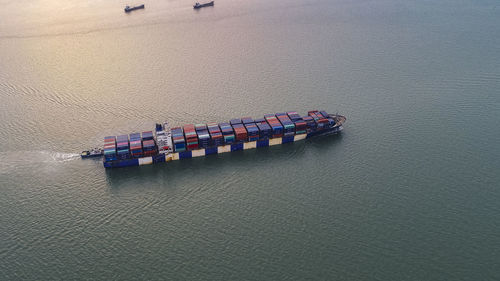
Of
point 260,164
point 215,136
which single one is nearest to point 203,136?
point 215,136

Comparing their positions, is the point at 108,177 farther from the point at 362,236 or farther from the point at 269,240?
the point at 362,236

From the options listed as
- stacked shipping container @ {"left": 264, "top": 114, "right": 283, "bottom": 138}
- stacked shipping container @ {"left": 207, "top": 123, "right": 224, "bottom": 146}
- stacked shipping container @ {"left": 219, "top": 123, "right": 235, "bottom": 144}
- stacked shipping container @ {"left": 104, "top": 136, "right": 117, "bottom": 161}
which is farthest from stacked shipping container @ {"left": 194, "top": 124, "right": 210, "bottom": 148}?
stacked shipping container @ {"left": 104, "top": 136, "right": 117, "bottom": 161}

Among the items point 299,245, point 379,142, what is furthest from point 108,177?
point 379,142

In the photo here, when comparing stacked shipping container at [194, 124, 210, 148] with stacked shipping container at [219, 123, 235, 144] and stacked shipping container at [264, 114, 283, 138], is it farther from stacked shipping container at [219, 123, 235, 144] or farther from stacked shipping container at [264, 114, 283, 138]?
stacked shipping container at [264, 114, 283, 138]

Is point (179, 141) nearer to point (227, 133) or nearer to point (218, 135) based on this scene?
point (218, 135)

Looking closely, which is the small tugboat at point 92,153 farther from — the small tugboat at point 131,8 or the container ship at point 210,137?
the small tugboat at point 131,8
